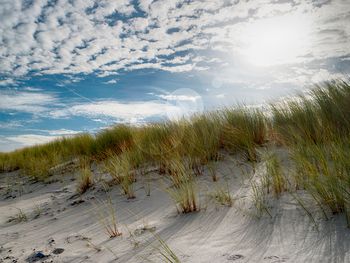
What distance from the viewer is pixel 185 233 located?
251 cm

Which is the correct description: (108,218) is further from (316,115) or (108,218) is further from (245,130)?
(316,115)

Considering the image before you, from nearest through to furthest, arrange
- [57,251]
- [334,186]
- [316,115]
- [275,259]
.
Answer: [275,259] < [334,186] < [57,251] < [316,115]

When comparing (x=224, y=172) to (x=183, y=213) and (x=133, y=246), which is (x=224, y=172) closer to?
(x=183, y=213)

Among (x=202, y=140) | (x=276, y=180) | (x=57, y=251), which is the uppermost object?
(x=202, y=140)

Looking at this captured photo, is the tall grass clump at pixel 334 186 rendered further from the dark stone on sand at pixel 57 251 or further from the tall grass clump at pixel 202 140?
the dark stone on sand at pixel 57 251

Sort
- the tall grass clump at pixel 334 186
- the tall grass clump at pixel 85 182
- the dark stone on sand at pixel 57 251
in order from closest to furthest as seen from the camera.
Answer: the tall grass clump at pixel 334 186 → the dark stone on sand at pixel 57 251 → the tall grass clump at pixel 85 182

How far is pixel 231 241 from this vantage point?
2.18 meters

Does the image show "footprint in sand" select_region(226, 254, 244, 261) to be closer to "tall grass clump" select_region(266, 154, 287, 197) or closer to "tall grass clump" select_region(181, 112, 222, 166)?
"tall grass clump" select_region(266, 154, 287, 197)

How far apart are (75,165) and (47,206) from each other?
2443 mm

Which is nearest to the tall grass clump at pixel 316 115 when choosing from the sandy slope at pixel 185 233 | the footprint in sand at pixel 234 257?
the sandy slope at pixel 185 233

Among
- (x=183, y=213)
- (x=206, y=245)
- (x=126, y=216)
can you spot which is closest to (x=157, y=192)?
(x=126, y=216)

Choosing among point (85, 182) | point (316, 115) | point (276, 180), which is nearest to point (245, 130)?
point (316, 115)

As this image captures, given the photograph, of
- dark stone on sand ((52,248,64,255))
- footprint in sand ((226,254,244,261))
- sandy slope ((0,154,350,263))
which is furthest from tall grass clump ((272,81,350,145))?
dark stone on sand ((52,248,64,255))

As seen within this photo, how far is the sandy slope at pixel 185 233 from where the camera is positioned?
1.92 meters
